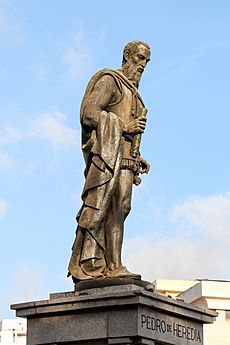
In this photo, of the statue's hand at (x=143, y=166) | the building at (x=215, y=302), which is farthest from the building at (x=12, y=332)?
the statue's hand at (x=143, y=166)

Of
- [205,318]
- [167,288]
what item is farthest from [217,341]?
[205,318]

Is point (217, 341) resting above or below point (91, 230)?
above

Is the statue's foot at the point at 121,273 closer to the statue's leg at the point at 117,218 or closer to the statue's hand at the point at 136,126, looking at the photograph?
the statue's leg at the point at 117,218

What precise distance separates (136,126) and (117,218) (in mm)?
1556

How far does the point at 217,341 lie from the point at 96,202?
1325 inches

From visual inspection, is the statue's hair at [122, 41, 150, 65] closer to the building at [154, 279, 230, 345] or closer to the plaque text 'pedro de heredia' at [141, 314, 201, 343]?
the plaque text 'pedro de heredia' at [141, 314, 201, 343]

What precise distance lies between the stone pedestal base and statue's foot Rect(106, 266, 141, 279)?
30cm

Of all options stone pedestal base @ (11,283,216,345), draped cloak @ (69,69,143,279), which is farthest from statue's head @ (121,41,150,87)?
stone pedestal base @ (11,283,216,345)

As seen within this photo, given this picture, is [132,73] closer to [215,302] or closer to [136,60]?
[136,60]

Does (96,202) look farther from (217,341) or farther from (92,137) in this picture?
(217,341)

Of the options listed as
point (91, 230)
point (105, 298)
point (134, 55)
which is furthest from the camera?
point (134, 55)

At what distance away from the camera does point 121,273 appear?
47.4 ft

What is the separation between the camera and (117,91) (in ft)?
51.3

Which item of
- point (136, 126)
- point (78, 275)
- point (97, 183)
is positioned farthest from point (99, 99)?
point (78, 275)
